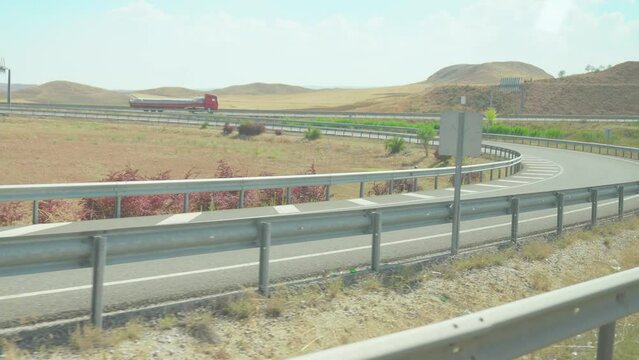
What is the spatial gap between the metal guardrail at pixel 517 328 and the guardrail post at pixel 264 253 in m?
3.44

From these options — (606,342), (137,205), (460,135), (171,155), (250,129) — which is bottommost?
(137,205)

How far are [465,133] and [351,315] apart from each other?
167 inches

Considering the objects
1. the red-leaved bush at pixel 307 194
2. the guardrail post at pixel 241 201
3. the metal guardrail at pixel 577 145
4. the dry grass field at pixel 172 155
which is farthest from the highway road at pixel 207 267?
the metal guardrail at pixel 577 145

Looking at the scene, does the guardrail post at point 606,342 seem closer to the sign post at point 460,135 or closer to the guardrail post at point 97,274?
the guardrail post at point 97,274

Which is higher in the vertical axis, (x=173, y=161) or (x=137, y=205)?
(x=173, y=161)

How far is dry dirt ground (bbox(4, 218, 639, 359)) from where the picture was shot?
607 cm

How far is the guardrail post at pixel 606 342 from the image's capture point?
521 centimetres

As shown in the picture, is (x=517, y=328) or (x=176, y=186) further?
(x=176, y=186)

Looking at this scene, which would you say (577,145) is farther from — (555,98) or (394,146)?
(555,98)

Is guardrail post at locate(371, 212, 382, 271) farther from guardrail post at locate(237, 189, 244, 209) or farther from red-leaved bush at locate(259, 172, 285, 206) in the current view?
red-leaved bush at locate(259, 172, 285, 206)

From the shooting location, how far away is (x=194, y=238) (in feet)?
22.8

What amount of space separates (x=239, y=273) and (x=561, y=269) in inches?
198

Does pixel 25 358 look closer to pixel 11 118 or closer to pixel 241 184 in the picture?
pixel 241 184

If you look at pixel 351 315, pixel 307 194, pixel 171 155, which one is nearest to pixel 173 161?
pixel 171 155
